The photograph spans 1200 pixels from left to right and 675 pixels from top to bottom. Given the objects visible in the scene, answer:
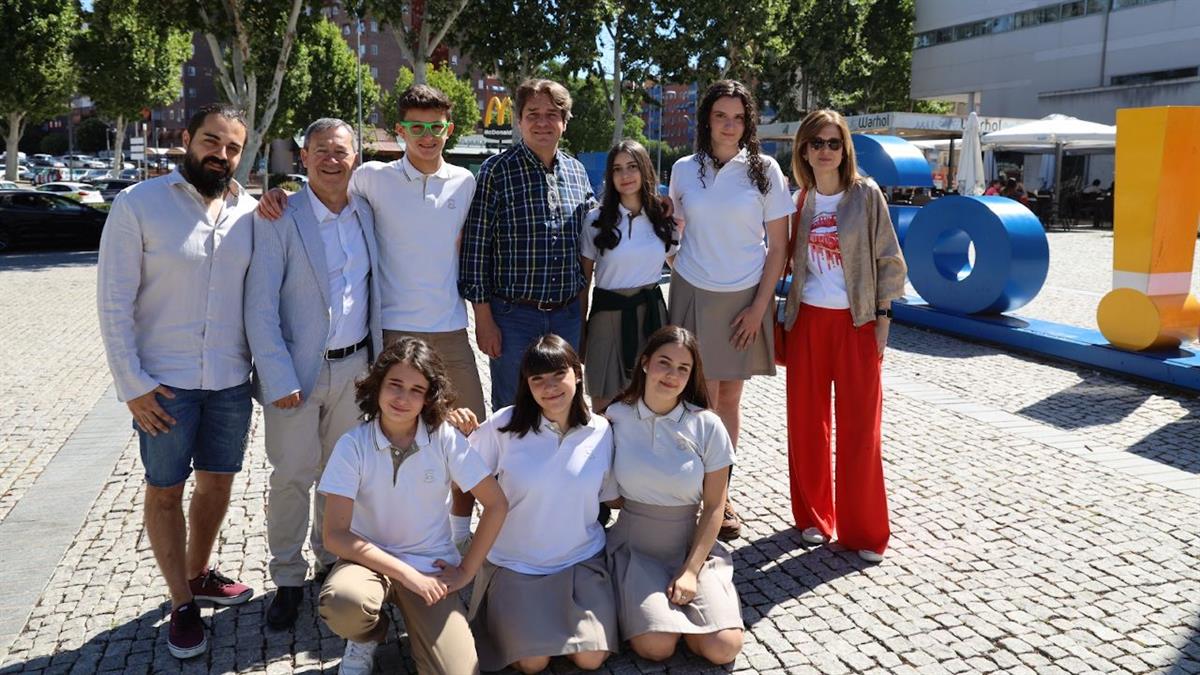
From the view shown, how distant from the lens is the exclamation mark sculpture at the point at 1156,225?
7.97 metres

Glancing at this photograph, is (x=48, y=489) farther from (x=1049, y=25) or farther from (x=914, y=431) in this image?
(x=1049, y=25)

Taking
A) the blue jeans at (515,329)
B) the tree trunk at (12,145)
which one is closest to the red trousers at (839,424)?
the blue jeans at (515,329)

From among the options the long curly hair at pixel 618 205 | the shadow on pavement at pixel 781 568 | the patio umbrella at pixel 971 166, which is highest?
the patio umbrella at pixel 971 166

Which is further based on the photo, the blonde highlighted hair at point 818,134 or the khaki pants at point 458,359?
the blonde highlighted hair at point 818,134

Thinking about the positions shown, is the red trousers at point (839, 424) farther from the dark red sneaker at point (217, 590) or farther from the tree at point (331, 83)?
the tree at point (331, 83)

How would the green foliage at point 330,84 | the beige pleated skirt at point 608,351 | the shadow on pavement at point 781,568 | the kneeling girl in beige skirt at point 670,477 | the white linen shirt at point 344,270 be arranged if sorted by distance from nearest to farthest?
the kneeling girl in beige skirt at point 670,477, the white linen shirt at point 344,270, the shadow on pavement at point 781,568, the beige pleated skirt at point 608,351, the green foliage at point 330,84

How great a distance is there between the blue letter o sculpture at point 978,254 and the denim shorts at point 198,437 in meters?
8.50

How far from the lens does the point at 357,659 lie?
3344 millimetres

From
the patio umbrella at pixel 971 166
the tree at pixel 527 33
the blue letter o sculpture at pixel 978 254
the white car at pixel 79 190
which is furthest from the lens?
the white car at pixel 79 190

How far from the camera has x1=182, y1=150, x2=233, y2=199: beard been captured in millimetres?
3432

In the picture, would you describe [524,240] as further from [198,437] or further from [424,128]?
[198,437]

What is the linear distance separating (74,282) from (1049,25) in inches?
1510

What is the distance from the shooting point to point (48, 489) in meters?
5.48

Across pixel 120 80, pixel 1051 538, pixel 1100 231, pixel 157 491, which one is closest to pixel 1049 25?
pixel 1100 231
